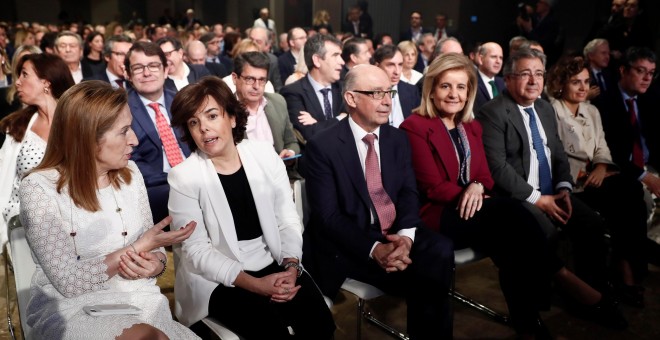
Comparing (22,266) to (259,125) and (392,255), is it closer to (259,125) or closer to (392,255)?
(392,255)

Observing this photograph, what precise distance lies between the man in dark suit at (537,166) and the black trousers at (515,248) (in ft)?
0.94

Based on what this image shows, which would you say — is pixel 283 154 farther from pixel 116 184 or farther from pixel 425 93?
pixel 116 184

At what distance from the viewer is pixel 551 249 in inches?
110

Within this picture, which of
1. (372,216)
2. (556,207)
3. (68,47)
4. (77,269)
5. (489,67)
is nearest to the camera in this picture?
(77,269)

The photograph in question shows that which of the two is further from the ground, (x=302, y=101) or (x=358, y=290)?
(x=302, y=101)

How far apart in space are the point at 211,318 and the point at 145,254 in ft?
1.24

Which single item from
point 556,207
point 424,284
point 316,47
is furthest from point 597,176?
point 316,47

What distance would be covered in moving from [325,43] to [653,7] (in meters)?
6.45

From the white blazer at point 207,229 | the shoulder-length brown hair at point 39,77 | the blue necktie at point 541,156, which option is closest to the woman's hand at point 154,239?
the white blazer at point 207,229

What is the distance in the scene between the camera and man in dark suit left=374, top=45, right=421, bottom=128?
15.1ft

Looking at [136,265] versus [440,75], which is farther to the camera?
[440,75]

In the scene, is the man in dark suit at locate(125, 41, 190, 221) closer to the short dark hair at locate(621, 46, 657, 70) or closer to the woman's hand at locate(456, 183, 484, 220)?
the woman's hand at locate(456, 183, 484, 220)

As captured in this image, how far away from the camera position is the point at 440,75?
297 cm

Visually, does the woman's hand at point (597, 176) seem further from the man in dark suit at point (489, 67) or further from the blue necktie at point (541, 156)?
the man in dark suit at point (489, 67)
